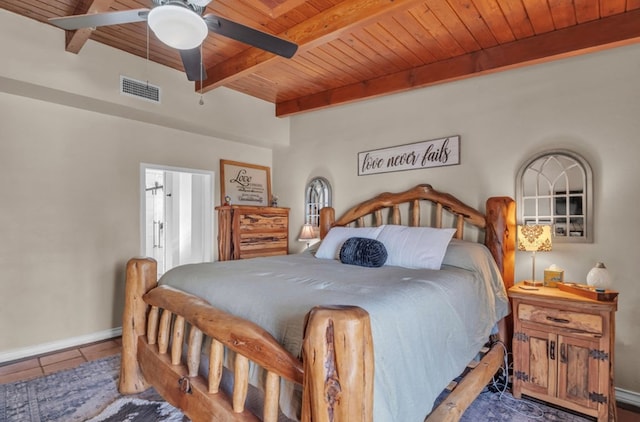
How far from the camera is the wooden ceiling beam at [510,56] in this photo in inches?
89.4

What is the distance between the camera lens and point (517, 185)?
272cm

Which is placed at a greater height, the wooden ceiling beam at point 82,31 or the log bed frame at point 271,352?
the wooden ceiling beam at point 82,31

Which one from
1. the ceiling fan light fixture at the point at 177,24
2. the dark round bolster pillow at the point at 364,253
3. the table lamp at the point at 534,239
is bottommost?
the dark round bolster pillow at the point at 364,253

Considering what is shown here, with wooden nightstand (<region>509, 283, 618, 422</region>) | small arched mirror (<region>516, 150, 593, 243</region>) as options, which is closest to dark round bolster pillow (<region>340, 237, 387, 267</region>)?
wooden nightstand (<region>509, 283, 618, 422</region>)

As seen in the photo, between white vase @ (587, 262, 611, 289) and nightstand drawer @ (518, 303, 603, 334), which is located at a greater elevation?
white vase @ (587, 262, 611, 289)

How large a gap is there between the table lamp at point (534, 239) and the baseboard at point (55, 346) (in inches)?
149

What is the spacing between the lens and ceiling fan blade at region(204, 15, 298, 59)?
1.78 m

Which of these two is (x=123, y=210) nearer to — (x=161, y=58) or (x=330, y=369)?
(x=161, y=58)

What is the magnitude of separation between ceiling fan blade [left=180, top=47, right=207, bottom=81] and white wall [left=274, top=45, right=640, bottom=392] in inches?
77.7

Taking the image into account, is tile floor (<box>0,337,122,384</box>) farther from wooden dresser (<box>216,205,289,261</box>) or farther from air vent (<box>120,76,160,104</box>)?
air vent (<box>120,76,160,104</box>)

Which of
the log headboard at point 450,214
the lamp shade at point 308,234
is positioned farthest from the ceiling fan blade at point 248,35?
the lamp shade at point 308,234

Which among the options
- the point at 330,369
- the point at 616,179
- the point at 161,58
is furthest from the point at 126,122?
the point at 616,179

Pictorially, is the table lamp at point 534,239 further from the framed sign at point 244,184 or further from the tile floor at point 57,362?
the framed sign at point 244,184

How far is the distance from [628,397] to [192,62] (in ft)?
12.1
